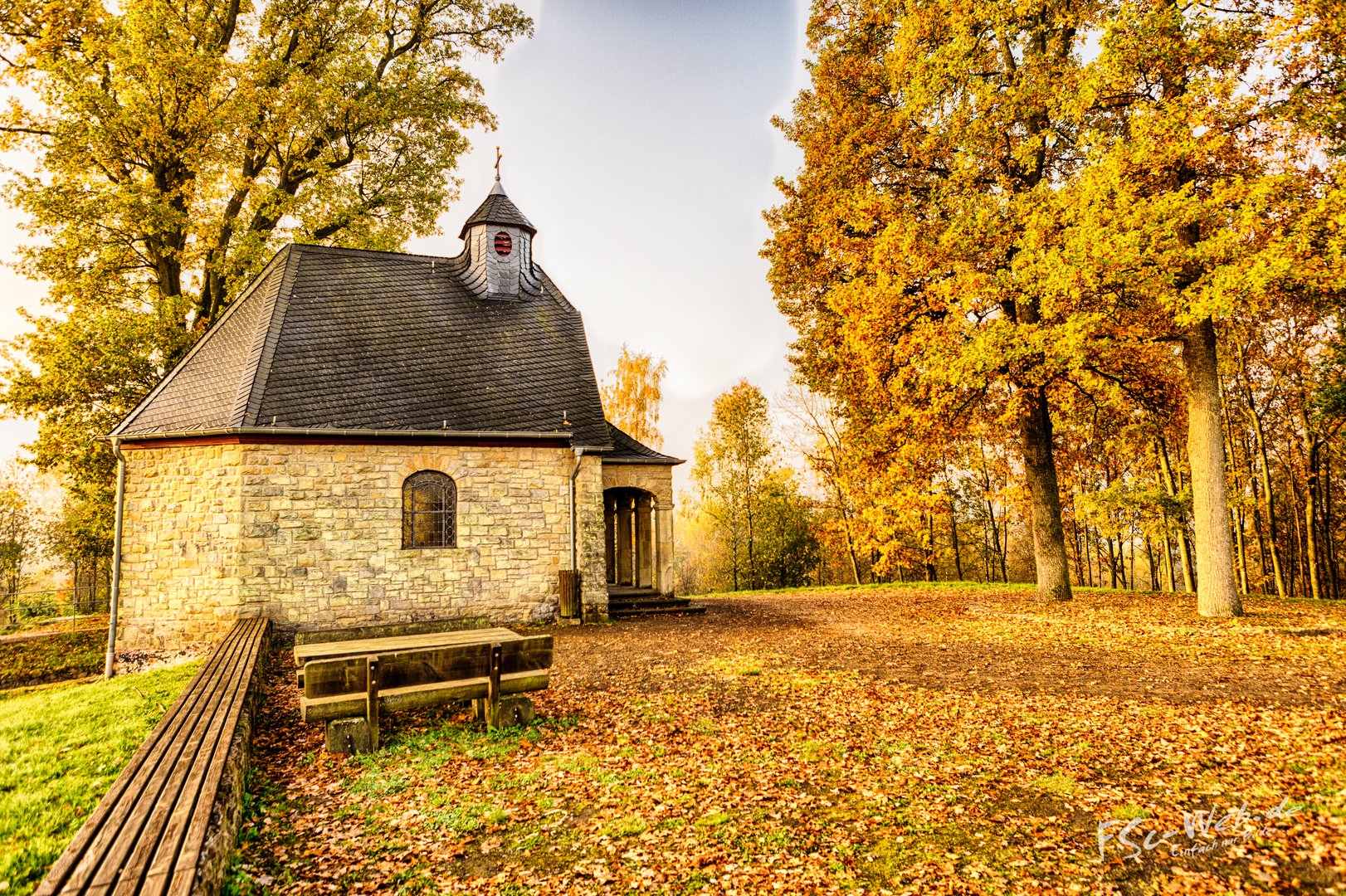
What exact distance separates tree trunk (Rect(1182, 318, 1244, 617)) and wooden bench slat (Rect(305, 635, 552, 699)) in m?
11.2

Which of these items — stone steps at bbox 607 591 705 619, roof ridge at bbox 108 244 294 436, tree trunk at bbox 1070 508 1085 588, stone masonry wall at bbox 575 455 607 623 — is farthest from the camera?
tree trunk at bbox 1070 508 1085 588

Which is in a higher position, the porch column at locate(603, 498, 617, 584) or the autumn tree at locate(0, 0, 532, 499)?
the autumn tree at locate(0, 0, 532, 499)

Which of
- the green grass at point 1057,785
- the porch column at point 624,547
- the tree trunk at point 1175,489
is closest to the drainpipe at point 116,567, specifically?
the porch column at point 624,547

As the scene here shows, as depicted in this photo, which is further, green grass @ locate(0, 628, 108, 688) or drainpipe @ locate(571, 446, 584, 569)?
drainpipe @ locate(571, 446, 584, 569)

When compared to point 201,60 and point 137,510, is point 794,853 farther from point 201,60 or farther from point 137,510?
point 201,60

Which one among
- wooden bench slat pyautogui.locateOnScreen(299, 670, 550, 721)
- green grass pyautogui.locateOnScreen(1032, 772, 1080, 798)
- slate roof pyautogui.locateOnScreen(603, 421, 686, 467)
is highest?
slate roof pyautogui.locateOnScreen(603, 421, 686, 467)

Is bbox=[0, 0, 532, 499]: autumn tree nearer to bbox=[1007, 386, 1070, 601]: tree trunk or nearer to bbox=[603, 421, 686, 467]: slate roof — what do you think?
bbox=[603, 421, 686, 467]: slate roof

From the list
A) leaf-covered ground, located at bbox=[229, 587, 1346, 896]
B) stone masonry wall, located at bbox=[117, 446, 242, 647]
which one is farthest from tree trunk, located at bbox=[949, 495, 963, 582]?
stone masonry wall, located at bbox=[117, 446, 242, 647]

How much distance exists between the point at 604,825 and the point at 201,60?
58.0 feet

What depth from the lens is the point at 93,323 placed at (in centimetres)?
1370

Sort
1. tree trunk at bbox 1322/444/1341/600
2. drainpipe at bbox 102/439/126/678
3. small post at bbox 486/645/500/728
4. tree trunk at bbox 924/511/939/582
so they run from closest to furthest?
small post at bbox 486/645/500/728 → drainpipe at bbox 102/439/126/678 → tree trunk at bbox 1322/444/1341/600 → tree trunk at bbox 924/511/939/582

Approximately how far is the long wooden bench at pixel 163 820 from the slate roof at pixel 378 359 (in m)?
7.59

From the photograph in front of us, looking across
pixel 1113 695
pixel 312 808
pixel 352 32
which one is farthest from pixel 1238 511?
pixel 352 32

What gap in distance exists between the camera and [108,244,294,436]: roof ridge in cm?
1119
